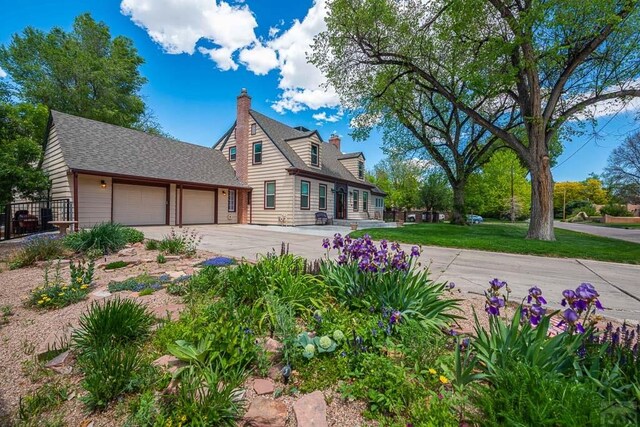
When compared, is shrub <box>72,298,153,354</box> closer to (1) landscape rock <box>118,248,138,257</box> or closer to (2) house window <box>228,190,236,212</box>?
(1) landscape rock <box>118,248,138,257</box>

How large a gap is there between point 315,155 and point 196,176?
25.4 ft

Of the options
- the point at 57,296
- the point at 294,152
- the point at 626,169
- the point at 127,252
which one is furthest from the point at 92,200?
the point at 626,169

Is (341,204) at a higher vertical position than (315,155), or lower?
lower

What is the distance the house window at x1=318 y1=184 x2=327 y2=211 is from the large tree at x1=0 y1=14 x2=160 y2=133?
55.7ft

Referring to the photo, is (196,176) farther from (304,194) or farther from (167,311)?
(167,311)

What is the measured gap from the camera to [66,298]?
11.2 feet

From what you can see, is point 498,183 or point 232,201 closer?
point 232,201

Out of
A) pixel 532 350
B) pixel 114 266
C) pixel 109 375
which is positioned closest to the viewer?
pixel 532 350

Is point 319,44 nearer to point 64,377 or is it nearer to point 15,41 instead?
point 64,377

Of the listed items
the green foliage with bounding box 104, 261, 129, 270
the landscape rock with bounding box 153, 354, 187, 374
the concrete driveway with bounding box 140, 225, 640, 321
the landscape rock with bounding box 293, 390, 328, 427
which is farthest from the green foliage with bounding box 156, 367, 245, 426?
the green foliage with bounding box 104, 261, 129, 270

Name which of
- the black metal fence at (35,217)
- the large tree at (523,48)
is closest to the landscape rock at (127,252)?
the black metal fence at (35,217)

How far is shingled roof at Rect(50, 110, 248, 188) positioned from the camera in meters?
12.4

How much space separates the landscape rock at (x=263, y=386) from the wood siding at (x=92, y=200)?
14.3 m

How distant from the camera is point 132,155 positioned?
47.2ft
